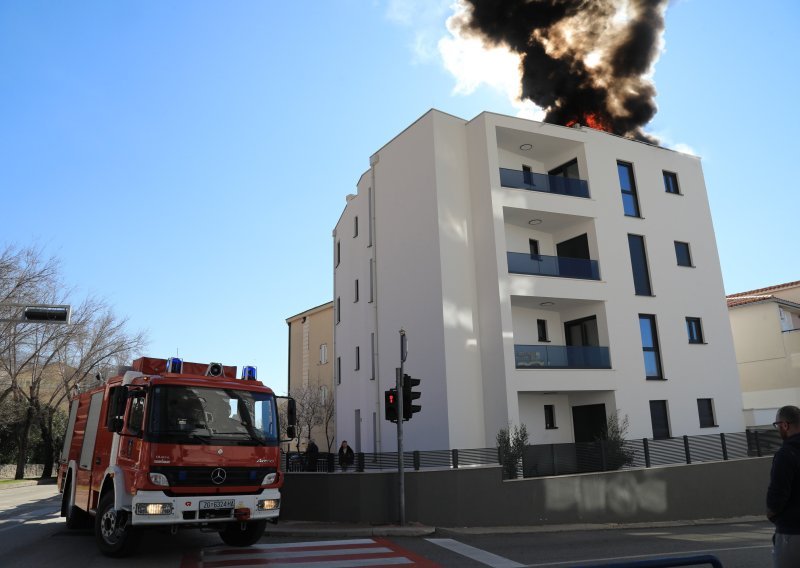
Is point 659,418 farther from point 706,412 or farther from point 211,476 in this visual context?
point 211,476

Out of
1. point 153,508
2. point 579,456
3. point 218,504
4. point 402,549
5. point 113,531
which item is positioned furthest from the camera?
point 579,456

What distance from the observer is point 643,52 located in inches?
865

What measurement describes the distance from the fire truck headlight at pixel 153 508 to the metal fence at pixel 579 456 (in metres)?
6.31

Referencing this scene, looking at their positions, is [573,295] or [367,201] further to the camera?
[367,201]

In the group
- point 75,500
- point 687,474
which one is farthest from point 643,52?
point 75,500

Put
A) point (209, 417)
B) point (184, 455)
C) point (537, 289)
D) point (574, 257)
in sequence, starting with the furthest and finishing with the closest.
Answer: point (574, 257), point (537, 289), point (209, 417), point (184, 455)

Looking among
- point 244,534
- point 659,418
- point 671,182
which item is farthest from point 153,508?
point 671,182

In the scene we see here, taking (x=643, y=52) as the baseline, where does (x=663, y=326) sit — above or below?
below

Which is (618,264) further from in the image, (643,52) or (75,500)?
(75,500)

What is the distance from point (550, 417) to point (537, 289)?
4798 mm

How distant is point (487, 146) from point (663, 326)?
376 inches

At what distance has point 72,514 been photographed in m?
11.3

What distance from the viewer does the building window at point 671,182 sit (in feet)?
80.4

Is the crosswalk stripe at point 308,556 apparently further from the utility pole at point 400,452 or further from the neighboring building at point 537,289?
the neighboring building at point 537,289
